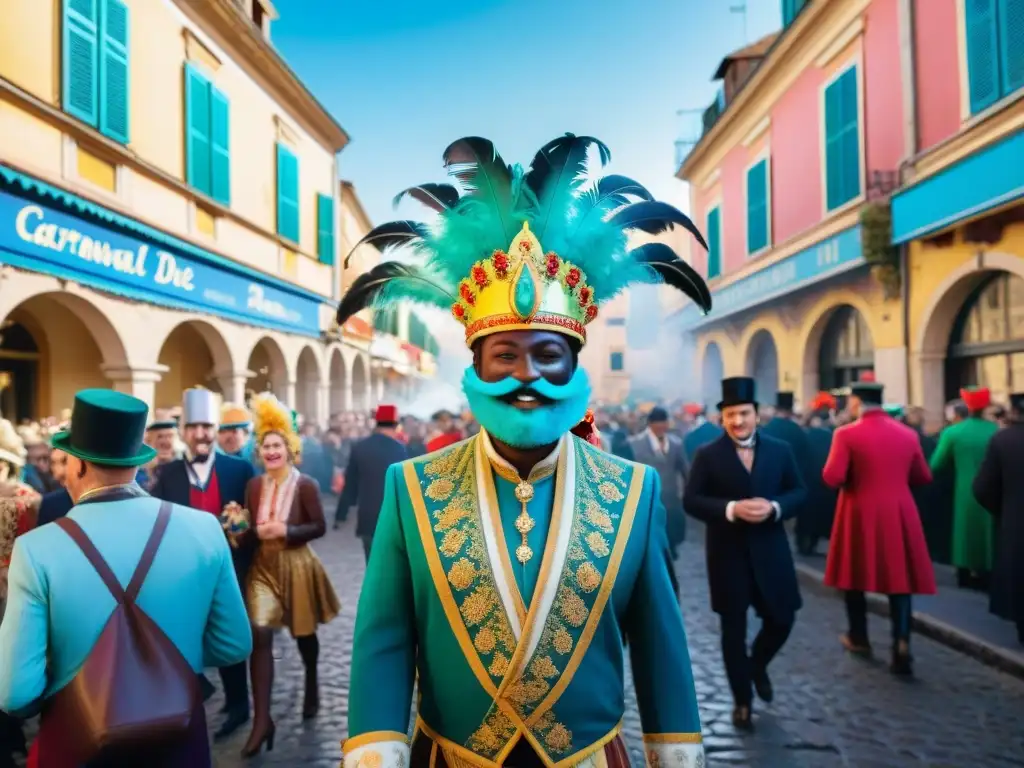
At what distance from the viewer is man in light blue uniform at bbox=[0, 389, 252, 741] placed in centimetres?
221

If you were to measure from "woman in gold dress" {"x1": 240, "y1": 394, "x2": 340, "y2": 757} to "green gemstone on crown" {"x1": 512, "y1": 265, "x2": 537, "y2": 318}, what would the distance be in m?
3.02

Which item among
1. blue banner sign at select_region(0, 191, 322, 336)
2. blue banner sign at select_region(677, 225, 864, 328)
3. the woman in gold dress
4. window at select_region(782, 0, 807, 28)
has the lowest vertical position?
the woman in gold dress

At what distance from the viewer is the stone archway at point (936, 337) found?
994 cm

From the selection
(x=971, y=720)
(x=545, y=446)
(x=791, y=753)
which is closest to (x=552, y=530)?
(x=545, y=446)

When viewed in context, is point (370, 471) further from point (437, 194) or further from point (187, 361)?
point (187, 361)

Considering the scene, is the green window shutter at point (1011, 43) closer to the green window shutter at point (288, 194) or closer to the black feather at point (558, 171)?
the black feather at point (558, 171)

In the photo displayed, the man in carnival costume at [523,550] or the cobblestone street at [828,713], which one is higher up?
the man in carnival costume at [523,550]

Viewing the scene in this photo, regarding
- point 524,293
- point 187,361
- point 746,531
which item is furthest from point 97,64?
point 524,293

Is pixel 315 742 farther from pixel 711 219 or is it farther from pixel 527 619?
pixel 711 219

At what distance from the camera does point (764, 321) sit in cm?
1686

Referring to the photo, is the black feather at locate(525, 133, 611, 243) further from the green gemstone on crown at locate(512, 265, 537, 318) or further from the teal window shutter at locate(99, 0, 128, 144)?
the teal window shutter at locate(99, 0, 128, 144)

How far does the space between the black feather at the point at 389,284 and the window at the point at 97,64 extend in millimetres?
7916

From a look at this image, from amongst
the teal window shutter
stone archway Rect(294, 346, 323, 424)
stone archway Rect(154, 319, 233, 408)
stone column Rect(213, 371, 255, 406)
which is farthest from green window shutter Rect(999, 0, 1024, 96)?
stone archway Rect(294, 346, 323, 424)

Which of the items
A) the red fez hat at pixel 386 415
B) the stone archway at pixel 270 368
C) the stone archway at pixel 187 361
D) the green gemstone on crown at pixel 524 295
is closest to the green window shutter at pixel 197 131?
the stone archway at pixel 187 361
